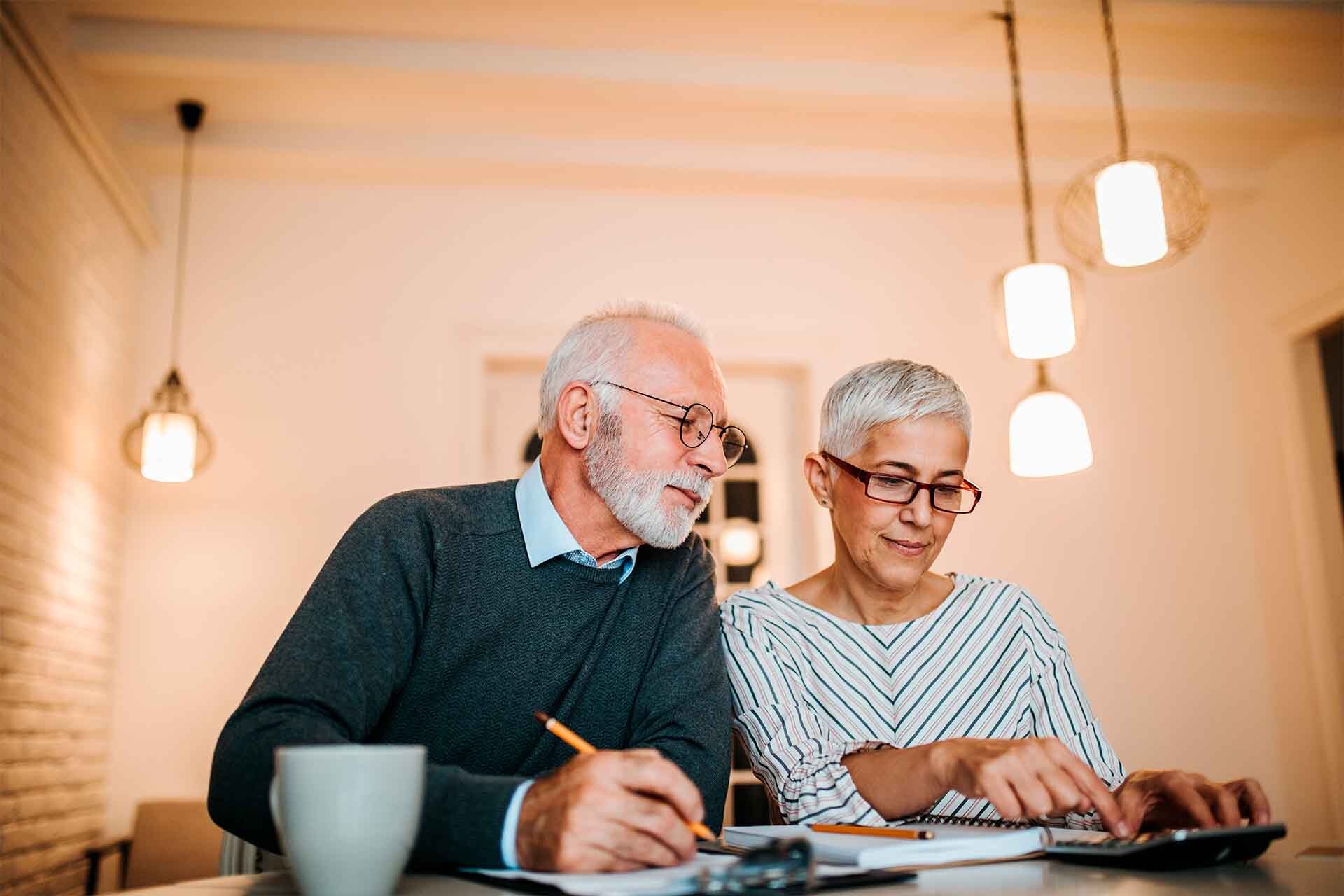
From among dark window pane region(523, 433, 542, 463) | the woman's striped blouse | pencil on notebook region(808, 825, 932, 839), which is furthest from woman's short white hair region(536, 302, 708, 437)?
dark window pane region(523, 433, 542, 463)

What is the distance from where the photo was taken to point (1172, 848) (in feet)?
2.97

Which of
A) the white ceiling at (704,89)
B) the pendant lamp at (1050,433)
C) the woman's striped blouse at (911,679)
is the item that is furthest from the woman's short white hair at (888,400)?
the white ceiling at (704,89)

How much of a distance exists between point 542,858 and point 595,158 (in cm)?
364

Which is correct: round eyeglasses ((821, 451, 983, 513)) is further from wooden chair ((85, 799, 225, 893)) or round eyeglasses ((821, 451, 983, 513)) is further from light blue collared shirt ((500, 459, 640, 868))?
wooden chair ((85, 799, 225, 893))

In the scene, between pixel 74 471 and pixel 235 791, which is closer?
pixel 235 791

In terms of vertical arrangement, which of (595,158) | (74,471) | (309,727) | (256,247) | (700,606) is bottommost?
(309,727)

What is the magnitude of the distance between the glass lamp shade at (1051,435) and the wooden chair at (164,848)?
2870mm

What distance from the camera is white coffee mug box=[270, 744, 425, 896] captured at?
0.70 m

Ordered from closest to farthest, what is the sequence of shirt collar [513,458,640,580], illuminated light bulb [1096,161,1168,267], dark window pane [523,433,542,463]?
1. shirt collar [513,458,640,580]
2. illuminated light bulb [1096,161,1168,267]
3. dark window pane [523,433,542,463]

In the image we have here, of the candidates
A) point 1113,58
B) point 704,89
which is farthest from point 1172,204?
point 704,89

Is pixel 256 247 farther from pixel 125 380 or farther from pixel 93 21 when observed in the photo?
pixel 93 21

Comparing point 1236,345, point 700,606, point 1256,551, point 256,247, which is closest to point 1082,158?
point 1236,345

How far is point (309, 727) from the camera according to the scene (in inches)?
40.7

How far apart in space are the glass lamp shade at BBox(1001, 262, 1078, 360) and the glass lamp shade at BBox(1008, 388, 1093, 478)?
393 mm
